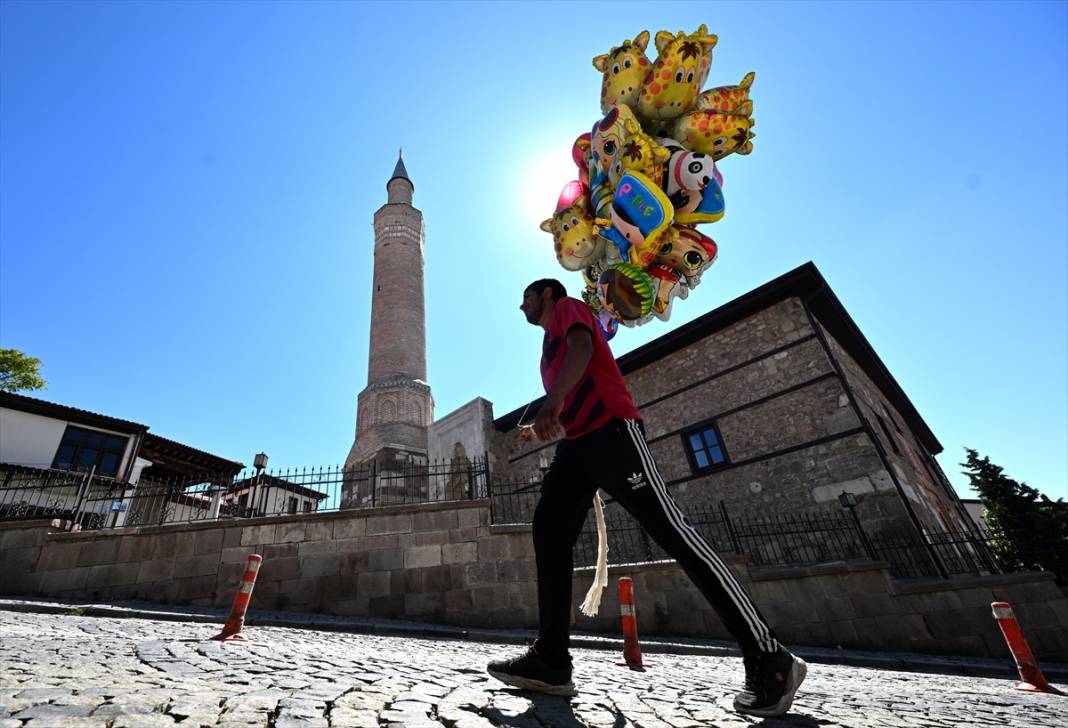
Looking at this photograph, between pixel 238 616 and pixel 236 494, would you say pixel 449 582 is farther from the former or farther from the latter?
pixel 236 494

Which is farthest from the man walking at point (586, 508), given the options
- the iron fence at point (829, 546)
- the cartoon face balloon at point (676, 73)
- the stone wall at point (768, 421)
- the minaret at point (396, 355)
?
the minaret at point (396, 355)

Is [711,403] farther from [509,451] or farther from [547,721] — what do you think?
[547,721]

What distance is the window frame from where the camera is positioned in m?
10.9

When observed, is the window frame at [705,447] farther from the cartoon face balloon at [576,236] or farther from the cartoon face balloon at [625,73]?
the cartoon face balloon at [625,73]

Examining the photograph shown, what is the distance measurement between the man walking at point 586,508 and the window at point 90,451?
21.4 meters

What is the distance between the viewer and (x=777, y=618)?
6902 millimetres

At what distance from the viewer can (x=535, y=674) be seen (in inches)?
83.7

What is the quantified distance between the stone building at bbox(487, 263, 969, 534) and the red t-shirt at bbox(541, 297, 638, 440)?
29.1 ft

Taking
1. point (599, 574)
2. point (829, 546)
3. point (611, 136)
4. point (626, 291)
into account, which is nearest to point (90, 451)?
point (626, 291)

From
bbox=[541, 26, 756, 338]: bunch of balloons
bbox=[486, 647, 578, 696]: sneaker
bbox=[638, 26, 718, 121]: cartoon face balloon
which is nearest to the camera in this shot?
bbox=[486, 647, 578, 696]: sneaker

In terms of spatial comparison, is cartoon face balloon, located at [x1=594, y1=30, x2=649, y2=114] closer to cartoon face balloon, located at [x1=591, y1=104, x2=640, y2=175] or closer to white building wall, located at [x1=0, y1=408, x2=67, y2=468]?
cartoon face balloon, located at [x1=591, y1=104, x2=640, y2=175]

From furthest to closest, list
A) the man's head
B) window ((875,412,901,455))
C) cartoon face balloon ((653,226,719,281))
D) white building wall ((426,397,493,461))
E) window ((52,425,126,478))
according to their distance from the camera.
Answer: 1. window ((52,425,126,478))
2. white building wall ((426,397,493,461))
3. window ((875,412,901,455))
4. cartoon face balloon ((653,226,719,281))
5. the man's head

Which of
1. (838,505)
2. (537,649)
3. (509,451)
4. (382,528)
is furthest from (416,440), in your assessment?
(537,649)

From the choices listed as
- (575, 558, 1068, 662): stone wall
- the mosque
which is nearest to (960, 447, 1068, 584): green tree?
the mosque
